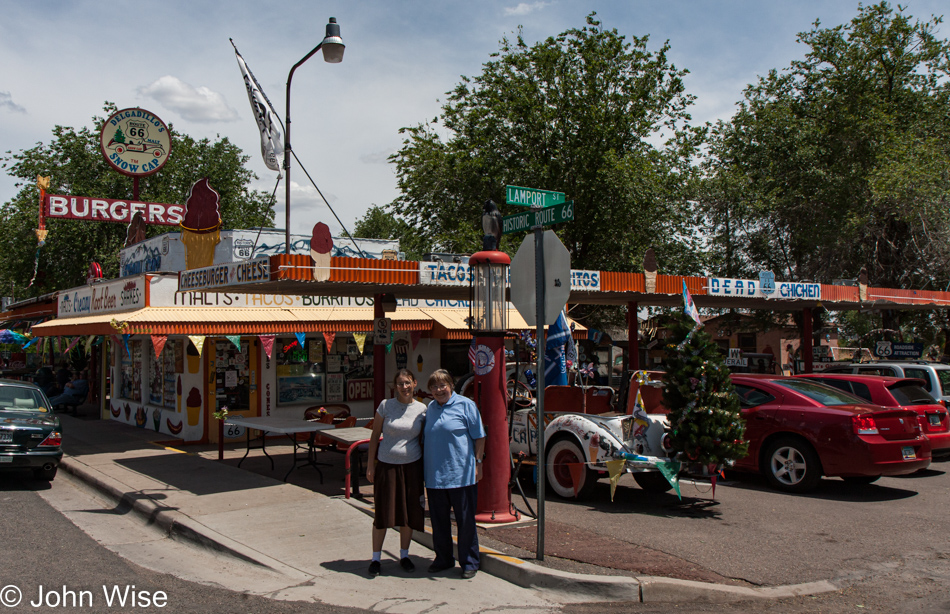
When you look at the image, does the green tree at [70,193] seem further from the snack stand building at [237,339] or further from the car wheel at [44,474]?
the car wheel at [44,474]

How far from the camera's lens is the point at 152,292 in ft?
44.3

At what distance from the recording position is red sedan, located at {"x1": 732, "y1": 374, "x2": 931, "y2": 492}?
888cm

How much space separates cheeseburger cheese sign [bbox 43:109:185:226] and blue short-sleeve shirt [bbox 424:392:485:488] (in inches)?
618

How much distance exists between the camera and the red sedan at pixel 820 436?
29.1 ft

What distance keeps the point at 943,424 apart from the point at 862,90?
19881 mm

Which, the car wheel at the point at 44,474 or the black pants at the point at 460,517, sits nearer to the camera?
the black pants at the point at 460,517

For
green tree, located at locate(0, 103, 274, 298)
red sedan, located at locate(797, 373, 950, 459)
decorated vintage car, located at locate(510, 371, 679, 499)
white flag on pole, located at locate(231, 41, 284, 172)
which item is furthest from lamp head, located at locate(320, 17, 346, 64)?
green tree, located at locate(0, 103, 274, 298)

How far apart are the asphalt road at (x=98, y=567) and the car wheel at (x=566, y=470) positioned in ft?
13.4

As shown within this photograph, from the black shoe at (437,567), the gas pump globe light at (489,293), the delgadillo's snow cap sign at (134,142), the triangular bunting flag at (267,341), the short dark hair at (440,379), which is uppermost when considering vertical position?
the delgadillo's snow cap sign at (134,142)

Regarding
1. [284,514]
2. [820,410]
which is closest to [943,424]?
[820,410]

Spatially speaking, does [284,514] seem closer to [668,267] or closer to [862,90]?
[668,267]

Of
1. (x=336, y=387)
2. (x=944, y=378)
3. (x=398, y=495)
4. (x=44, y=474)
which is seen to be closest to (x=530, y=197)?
(x=398, y=495)

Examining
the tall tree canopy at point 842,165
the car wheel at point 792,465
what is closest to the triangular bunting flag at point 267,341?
the car wheel at point 792,465

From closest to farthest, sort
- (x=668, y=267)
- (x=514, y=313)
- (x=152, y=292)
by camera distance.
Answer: (x=152, y=292) < (x=514, y=313) < (x=668, y=267)
